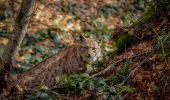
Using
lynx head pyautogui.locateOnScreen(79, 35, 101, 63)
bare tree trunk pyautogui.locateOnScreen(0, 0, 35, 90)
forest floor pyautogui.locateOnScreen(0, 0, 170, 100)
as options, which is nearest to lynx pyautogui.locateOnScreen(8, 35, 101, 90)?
lynx head pyautogui.locateOnScreen(79, 35, 101, 63)

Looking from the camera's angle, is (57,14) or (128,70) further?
(57,14)

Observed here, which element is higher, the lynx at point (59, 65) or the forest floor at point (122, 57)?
the forest floor at point (122, 57)

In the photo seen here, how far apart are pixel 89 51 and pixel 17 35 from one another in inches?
68.9

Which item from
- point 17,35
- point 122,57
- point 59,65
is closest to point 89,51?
point 59,65

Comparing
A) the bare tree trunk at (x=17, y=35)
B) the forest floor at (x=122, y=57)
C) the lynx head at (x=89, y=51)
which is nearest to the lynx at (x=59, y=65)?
the lynx head at (x=89, y=51)

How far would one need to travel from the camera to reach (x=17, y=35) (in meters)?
3.99

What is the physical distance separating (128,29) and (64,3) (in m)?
4.72

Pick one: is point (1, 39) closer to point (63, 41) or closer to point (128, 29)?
point (63, 41)

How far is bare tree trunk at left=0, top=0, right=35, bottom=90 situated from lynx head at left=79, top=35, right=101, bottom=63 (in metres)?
1.52

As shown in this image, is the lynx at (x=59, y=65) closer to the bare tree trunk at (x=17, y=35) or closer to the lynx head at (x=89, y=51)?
the lynx head at (x=89, y=51)

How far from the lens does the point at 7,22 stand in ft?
23.5

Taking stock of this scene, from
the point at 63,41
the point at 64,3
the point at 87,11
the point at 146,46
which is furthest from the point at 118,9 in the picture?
the point at 146,46

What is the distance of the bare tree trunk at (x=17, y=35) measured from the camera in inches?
150

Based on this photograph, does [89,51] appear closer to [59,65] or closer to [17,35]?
[59,65]
